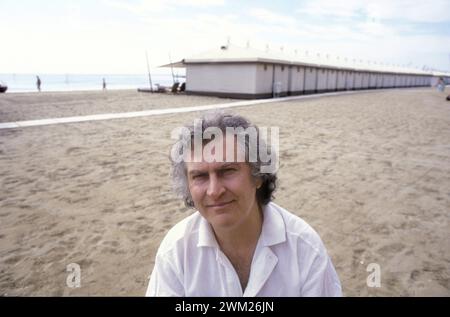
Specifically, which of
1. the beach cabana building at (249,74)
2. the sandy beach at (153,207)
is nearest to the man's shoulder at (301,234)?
the sandy beach at (153,207)

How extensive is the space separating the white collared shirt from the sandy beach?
156cm

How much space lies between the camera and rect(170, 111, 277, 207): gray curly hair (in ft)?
6.08

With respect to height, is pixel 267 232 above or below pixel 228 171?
below

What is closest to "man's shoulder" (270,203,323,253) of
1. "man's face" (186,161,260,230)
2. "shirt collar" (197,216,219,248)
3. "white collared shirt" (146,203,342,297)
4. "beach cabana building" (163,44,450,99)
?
"white collared shirt" (146,203,342,297)

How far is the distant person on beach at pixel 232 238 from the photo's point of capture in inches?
66.7

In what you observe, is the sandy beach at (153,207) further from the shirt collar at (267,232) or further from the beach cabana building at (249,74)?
the beach cabana building at (249,74)

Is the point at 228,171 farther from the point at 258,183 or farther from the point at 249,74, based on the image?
the point at 249,74

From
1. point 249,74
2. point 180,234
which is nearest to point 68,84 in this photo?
point 249,74

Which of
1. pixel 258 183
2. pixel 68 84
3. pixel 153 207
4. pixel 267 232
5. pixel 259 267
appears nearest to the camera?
pixel 259 267

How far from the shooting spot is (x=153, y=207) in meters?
4.93

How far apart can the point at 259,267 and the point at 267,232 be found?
20cm

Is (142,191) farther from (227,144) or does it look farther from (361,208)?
(227,144)

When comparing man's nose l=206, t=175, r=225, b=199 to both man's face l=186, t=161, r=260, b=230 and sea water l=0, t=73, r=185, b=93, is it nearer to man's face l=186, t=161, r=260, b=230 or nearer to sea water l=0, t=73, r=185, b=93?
man's face l=186, t=161, r=260, b=230
